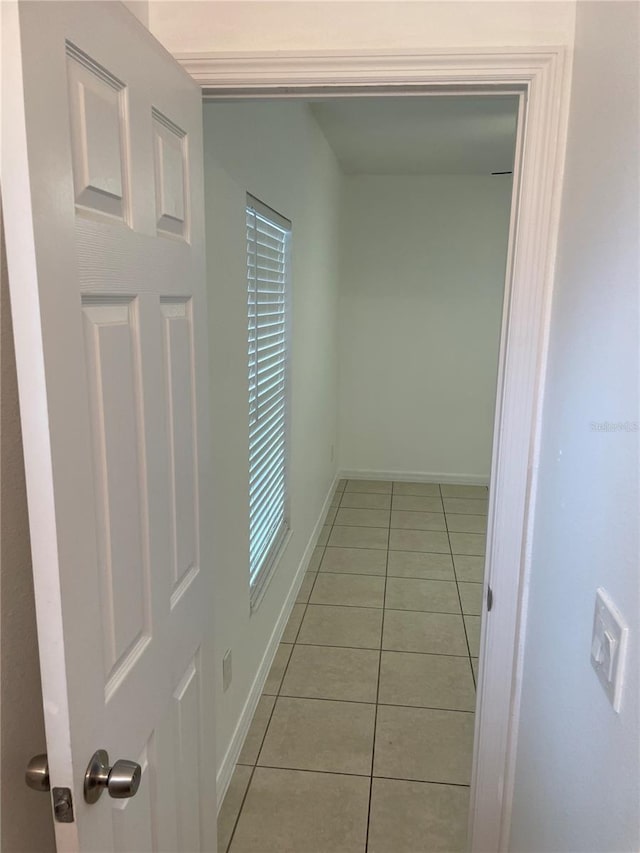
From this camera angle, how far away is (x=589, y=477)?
102cm

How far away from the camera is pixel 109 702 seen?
96 cm

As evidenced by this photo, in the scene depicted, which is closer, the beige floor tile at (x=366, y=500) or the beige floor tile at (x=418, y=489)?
the beige floor tile at (x=366, y=500)

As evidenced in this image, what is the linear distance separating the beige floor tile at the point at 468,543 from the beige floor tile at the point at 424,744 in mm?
1630

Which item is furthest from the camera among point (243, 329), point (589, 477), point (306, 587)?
point (306, 587)

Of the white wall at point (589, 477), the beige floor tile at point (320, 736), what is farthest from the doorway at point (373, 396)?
the white wall at point (589, 477)

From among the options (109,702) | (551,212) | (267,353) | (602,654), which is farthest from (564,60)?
(267,353)

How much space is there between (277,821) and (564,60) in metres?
2.15

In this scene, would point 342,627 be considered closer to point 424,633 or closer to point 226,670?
point 424,633

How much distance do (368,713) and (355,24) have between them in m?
2.26

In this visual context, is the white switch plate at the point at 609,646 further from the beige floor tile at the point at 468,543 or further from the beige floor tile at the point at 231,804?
the beige floor tile at the point at 468,543

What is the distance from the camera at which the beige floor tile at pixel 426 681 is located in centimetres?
254

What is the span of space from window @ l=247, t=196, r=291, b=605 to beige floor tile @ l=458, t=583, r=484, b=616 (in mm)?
1030

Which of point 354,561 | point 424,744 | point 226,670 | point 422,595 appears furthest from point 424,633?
point 226,670

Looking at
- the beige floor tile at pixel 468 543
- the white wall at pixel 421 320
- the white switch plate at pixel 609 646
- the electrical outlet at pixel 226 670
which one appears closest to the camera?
the white switch plate at pixel 609 646
